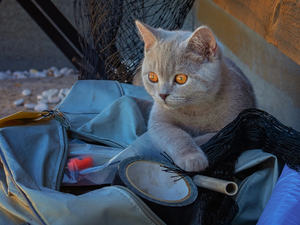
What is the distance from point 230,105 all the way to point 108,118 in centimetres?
56

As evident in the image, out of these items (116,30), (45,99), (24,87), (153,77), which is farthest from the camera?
(24,87)

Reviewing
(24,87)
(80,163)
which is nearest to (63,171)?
(80,163)

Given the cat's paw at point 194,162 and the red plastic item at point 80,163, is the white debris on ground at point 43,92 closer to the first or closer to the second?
the red plastic item at point 80,163

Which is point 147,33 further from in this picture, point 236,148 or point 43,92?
point 43,92

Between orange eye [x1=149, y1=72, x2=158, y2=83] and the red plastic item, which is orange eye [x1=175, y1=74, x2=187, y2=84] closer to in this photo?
orange eye [x1=149, y1=72, x2=158, y2=83]

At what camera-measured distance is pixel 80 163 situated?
3.64 ft

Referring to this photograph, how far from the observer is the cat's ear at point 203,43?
1.01 metres

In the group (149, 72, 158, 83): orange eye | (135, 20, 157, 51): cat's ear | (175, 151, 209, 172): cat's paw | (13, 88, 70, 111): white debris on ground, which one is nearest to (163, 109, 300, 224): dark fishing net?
(175, 151, 209, 172): cat's paw

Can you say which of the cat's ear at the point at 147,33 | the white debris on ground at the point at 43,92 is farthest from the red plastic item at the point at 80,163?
the white debris on ground at the point at 43,92

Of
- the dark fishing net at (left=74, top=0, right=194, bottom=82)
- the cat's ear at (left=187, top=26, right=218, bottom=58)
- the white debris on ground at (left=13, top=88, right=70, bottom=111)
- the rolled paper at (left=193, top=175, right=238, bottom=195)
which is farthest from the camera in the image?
the white debris on ground at (left=13, top=88, right=70, bottom=111)

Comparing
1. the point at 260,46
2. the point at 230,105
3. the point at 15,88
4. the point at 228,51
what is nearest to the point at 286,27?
the point at 230,105

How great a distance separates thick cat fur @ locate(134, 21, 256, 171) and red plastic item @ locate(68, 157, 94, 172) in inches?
11.1

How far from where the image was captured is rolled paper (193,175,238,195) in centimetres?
77

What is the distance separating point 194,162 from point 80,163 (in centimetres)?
45
